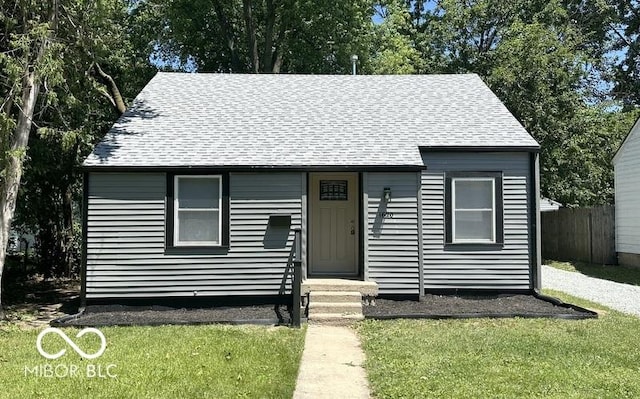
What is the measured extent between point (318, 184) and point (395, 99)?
3015mm

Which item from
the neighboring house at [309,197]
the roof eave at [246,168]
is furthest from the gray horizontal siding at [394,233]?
the roof eave at [246,168]

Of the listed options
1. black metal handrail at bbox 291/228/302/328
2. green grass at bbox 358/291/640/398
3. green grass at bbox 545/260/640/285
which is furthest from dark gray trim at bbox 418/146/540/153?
green grass at bbox 545/260/640/285

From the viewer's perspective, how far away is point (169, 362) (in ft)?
19.8

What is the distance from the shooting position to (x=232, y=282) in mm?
9602

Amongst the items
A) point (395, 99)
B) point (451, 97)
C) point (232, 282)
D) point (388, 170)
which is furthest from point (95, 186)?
point (451, 97)

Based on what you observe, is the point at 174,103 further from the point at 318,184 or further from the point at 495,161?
the point at 495,161

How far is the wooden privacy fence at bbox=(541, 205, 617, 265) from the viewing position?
1628 cm

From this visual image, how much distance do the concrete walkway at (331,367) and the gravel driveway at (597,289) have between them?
5470 millimetres

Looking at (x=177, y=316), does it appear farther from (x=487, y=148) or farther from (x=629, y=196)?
(x=629, y=196)

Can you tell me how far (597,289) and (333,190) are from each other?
658 centimetres

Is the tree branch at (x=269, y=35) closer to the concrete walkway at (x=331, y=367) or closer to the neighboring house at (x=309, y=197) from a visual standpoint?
the neighboring house at (x=309, y=197)

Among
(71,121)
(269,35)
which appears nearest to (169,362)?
(71,121)

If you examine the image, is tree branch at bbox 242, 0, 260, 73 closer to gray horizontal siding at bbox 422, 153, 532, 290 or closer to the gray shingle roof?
the gray shingle roof

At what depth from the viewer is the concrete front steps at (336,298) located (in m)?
8.59
